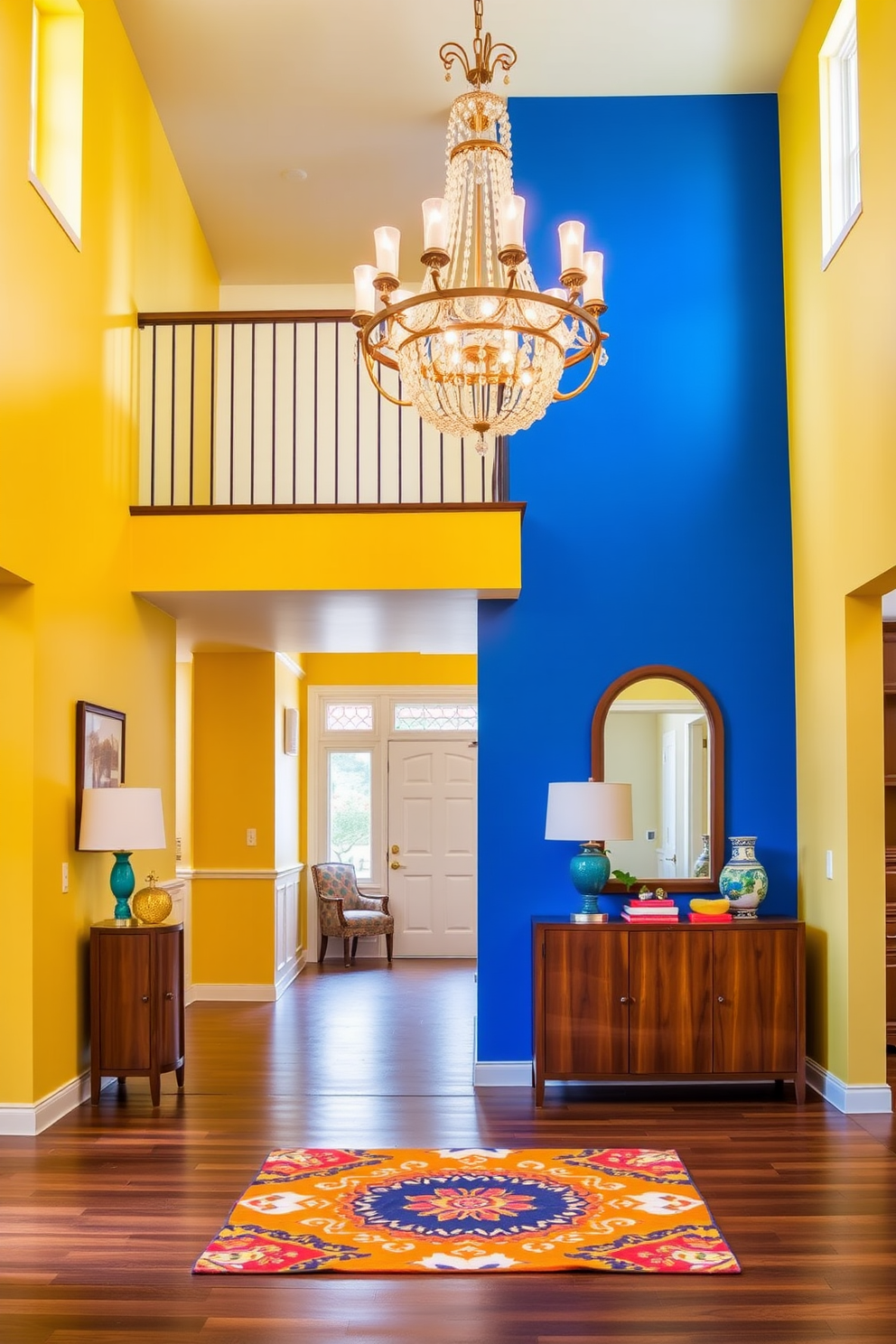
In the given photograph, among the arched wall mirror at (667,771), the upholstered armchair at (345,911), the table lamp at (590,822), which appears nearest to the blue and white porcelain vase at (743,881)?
the arched wall mirror at (667,771)

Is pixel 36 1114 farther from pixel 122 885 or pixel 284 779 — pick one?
pixel 284 779

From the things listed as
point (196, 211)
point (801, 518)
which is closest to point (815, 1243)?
point (801, 518)

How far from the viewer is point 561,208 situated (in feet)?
22.0

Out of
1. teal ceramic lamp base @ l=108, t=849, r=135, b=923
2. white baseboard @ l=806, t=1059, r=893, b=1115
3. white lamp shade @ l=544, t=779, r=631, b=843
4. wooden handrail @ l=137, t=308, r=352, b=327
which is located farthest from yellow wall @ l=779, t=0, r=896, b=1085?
teal ceramic lamp base @ l=108, t=849, r=135, b=923

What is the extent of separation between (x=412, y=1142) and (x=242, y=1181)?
80 centimetres

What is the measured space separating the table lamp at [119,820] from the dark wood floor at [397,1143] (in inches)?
47.0

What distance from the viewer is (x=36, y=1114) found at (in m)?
5.12

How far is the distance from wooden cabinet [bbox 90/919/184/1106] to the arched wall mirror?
2.30m

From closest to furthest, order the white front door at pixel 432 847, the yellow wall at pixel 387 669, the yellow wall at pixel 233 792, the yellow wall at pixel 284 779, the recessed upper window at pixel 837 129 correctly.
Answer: the recessed upper window at pixel 837 129 < the yellow wall at pixel 233 792 < the yellow wall at pixel 284 779 < the white front door at pixel 432 847 < the yellow wall at pixel 387 669

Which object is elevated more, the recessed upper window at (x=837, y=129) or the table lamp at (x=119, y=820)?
the recessed upper window at (x=837, y=129)

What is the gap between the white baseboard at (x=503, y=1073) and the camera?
20.4 ft

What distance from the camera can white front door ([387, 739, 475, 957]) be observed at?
38.4 ft

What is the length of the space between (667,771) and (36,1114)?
335 centimetres

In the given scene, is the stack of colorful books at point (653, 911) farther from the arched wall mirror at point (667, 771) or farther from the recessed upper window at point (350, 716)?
the recessed upper window at point (350, 716)
